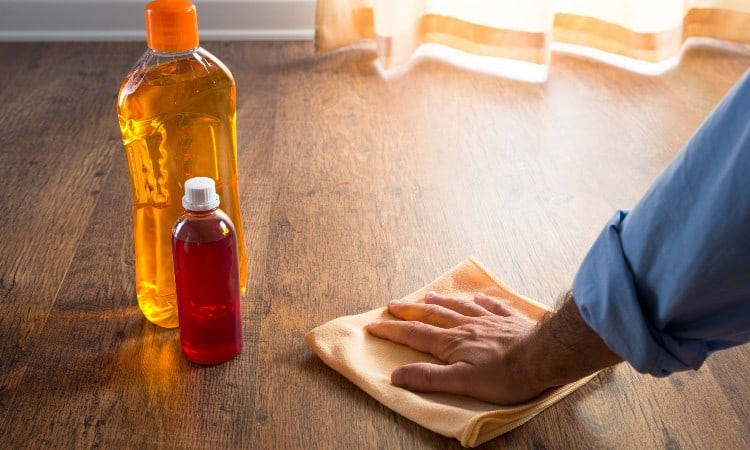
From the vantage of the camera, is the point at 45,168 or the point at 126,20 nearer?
the point at 45,168

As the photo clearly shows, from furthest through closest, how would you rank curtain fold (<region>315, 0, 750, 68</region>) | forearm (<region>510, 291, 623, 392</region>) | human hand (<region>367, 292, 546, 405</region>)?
curtain fold (<region>315, 0, 750, 68</region>)
human hand (<region>367, 292, 546, 405</region>)
forearm (<region>510, 291, 623, 392</region>)

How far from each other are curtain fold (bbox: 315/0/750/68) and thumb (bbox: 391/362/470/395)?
46.7 inches

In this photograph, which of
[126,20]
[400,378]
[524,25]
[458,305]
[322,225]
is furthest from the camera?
[126,20]

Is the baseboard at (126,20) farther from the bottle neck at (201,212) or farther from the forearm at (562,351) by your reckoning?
the forearm at (562,351)

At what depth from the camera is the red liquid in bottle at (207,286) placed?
3.25ft

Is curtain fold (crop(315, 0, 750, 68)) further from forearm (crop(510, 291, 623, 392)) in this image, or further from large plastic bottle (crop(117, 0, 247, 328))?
forearm (crop(510, 291, 623, 392))

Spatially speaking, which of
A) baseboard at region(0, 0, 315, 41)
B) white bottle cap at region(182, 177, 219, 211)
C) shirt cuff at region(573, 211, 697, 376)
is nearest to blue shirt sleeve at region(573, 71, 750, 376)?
shirt cuff at region(573, 211, 697, 376)

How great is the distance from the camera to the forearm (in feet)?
2.88

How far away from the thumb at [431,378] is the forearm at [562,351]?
64 millimetres

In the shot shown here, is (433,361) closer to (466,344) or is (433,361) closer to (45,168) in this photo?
(466,344)

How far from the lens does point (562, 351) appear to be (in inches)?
36.1

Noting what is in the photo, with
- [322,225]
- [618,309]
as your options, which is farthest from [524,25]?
[618,309]

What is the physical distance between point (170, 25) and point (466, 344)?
47cm

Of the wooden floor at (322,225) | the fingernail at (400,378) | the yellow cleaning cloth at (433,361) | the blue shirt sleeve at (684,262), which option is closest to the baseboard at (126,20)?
the wooden floor at (322,225)
